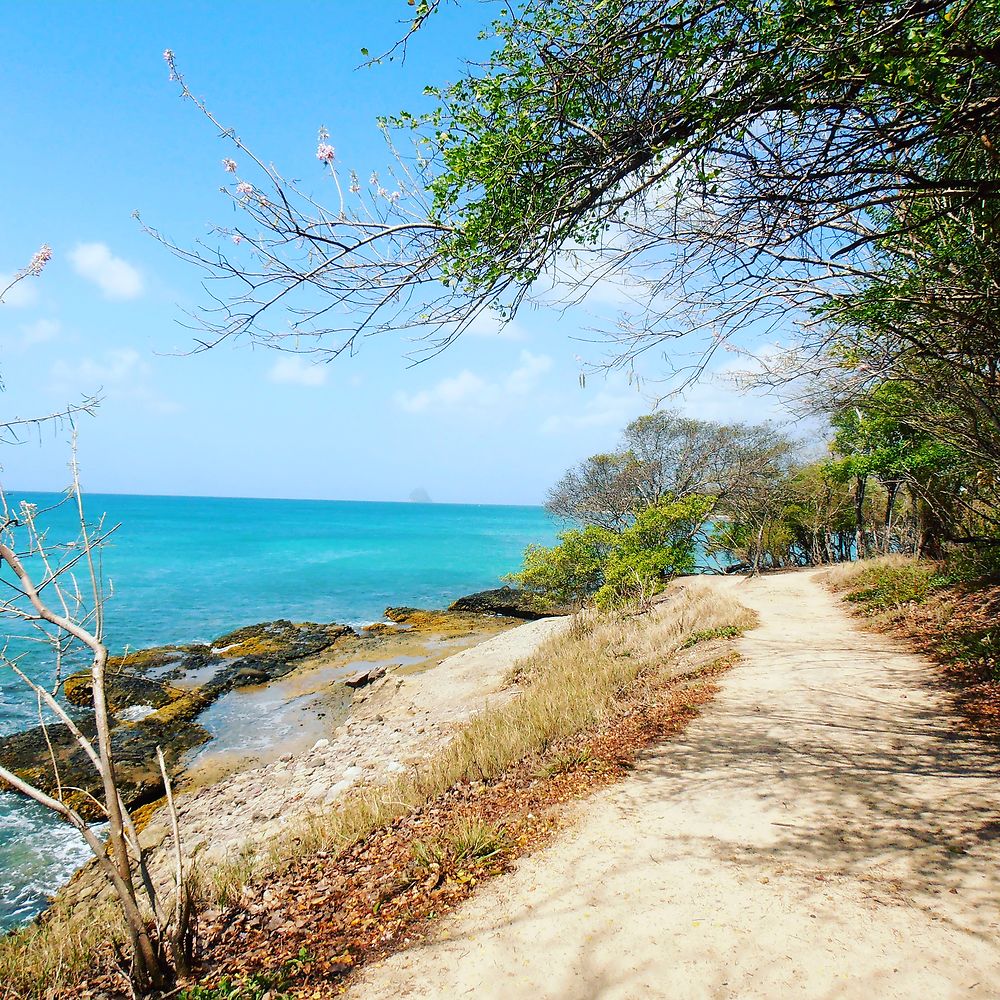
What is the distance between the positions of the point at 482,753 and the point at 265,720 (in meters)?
11.5

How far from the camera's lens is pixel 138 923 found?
3002mm

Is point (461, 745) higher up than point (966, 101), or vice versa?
point (966, 101)

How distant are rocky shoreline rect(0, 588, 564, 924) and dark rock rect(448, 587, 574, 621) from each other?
3.67 meters

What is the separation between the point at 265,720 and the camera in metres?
15.4

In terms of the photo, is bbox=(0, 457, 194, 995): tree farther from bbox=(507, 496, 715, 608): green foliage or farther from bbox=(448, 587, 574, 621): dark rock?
bbox=(448, 587, 574, 621): dark rock

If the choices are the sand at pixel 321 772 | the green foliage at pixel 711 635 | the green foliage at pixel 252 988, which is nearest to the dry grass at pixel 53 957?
the green foliage at pixel 252 988

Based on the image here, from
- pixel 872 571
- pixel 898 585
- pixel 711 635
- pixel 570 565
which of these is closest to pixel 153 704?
pixel 711 635

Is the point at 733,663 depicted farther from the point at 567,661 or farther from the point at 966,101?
the point at 966,101

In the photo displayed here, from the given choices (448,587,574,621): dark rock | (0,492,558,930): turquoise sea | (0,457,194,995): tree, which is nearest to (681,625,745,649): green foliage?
Answer: (0,457,194,995): tree

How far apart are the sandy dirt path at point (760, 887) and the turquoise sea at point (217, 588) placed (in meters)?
3.17

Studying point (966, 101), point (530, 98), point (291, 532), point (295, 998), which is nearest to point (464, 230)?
point (530, 98)

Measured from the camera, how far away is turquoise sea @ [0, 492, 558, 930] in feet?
30.5

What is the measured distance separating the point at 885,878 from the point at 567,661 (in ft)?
25.5

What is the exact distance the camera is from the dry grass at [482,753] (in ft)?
12.7
